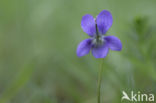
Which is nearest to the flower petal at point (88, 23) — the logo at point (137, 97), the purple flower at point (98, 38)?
the purple flower at point (98, 38)

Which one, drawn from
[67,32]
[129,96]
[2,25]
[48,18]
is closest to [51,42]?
[67,32]

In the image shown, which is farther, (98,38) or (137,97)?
(137,97)

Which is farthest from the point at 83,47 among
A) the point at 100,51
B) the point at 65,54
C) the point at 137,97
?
the point at 65,54

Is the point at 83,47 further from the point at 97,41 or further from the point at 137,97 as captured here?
the point at 137,97

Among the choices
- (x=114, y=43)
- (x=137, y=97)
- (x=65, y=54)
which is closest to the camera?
(x=114, y=43)

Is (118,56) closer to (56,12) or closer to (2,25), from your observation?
(56,12)

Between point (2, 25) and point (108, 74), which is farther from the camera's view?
point (2, 25)

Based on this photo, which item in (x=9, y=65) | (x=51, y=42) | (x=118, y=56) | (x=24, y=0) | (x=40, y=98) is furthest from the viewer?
(x=24, y=0)
